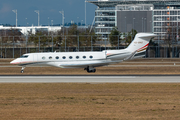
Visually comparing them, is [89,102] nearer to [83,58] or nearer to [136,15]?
[83,58]

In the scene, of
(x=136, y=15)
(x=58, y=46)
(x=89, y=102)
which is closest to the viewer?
(x=89, y=102)

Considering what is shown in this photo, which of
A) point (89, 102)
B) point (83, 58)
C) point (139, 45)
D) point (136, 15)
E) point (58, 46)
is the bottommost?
point (89, 102)

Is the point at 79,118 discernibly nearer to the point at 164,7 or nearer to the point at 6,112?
the point at 6,112

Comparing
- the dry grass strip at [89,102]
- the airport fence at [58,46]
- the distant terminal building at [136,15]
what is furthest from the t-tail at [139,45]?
the distant terminal building at [136,15]

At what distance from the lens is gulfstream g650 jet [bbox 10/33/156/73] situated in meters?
40.9

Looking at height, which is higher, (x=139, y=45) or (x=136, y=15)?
(x=136, y=15)

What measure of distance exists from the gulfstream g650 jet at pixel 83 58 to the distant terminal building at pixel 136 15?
348 feet

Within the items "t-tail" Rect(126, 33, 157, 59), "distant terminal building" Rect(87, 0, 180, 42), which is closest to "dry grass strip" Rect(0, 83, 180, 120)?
"t-tail" Rect(126, 33, 157, 59)

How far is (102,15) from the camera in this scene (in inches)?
6457

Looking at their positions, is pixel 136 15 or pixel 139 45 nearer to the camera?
pixel 139 45

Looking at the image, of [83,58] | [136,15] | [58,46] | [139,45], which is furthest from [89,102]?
[136,15]

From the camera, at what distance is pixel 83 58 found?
41.6 meters

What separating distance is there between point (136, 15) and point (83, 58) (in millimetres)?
114120

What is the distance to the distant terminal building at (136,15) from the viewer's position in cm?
15162
